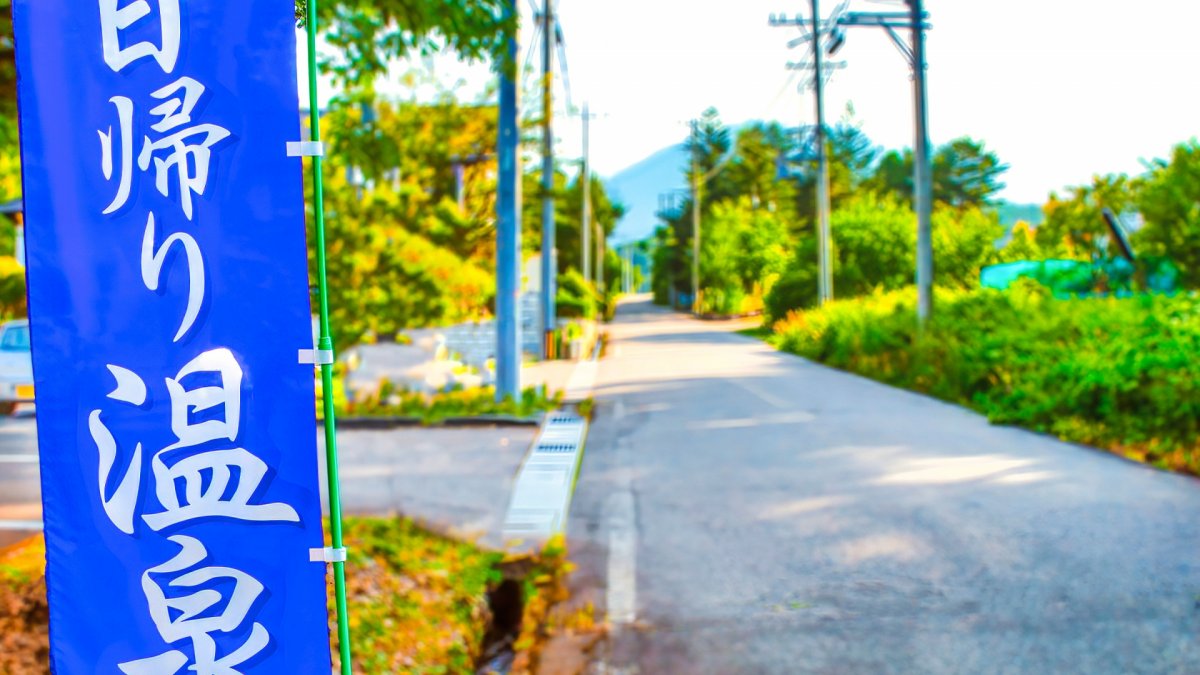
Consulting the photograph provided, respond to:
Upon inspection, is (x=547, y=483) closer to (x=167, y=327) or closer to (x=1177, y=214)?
(x=167, y=327)

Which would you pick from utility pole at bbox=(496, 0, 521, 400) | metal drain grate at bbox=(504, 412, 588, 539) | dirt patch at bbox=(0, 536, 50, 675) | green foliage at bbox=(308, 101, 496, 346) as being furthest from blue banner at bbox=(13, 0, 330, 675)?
utility pole at bbox=(496, 0, 521, 400)

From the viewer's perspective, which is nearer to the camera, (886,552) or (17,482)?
(886,552)

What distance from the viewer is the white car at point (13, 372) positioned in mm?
15586

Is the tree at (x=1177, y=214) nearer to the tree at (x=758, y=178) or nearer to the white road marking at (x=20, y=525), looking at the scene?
the white road marking at (x=20, y=525)

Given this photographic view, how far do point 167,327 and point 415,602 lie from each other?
2932mm

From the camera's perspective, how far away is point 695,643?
16.1 feet

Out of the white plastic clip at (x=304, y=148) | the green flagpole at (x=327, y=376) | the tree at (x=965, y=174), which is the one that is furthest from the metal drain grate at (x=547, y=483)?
the tree at (x=965, y=174)

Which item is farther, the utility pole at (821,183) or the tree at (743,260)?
the tree at (743,260)

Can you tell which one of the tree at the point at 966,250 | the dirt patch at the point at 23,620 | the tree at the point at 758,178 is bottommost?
the dirt patch at the point at 23,620

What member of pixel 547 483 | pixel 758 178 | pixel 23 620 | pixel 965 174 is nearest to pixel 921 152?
pixel 547 483

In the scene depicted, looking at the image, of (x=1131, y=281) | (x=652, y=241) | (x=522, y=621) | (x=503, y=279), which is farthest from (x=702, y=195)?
(x=522, y=621)

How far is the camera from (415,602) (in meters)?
5.24

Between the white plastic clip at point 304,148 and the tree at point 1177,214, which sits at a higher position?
the tree at point 1177,214

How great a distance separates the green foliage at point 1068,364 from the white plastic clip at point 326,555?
8.35 meters
